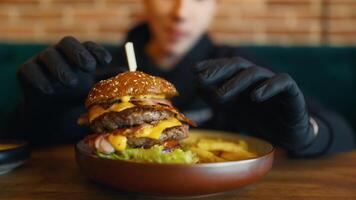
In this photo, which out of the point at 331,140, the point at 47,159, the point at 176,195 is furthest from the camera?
the point at 331,140

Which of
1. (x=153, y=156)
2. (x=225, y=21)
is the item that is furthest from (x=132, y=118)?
(x=225, y=21)

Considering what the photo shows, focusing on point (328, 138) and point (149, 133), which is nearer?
point (149, 133)

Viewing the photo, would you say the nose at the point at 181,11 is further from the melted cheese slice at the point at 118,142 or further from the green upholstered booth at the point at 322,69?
the melted cheese slice at the point at 118,142

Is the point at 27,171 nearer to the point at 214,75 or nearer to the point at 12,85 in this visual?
the point at 214,75

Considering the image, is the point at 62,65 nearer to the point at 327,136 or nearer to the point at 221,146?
the point at 221,146

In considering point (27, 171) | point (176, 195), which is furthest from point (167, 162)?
point (27, 171)
